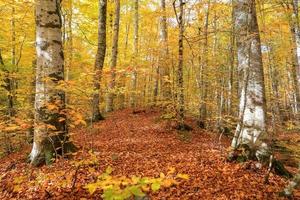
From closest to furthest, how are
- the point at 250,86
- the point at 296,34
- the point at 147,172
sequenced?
the point at 147,172 < the point at 250,86 < the point at 296,34

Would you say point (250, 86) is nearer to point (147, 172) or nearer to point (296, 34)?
point (147, 172)

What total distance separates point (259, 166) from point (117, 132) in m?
5.86

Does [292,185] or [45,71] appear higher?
[45,71]

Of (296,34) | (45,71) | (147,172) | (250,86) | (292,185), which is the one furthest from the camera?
(296,34)

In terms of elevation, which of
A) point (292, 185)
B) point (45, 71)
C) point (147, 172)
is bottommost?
point (147, 172)

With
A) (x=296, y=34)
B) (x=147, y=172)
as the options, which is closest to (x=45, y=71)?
(x=147, y=172)

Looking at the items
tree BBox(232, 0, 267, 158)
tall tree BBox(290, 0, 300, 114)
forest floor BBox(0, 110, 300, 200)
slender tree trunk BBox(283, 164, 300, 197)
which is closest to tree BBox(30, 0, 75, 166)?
forest floor BBox(0, 110, 300, 200)

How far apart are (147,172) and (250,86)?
2900 mm

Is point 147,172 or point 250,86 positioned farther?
point 250,86

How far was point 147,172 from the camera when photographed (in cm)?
538

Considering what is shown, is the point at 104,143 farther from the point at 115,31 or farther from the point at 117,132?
the point at 115,31

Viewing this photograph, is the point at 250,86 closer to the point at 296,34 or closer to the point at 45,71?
the point at 45,71

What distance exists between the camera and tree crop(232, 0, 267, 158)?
5852mm

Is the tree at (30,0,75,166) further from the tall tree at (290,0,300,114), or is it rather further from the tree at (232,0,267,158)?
the tall tree at (290,0,300,114)
